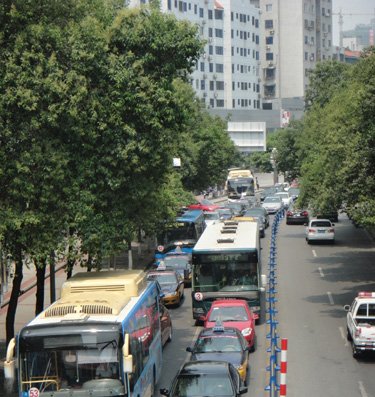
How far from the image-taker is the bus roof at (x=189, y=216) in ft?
157

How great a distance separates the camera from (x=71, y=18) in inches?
968

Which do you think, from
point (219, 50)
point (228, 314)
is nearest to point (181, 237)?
point (228, 314)

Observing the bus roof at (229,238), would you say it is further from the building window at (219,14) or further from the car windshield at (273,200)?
the building window at (219,14)

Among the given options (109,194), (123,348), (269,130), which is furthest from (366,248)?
(269,130)

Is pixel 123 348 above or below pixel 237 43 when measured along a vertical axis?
below

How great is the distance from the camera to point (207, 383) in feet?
63.8

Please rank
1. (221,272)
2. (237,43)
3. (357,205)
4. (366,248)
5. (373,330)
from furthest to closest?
A: (237,43) → (366,248) → (357,205) → (221,272) → (373,330)

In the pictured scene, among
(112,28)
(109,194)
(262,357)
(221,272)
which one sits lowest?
(262,357)

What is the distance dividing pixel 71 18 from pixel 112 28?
4.17ft

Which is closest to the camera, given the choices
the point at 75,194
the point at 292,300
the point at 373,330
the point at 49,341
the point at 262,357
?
the point at 49,341

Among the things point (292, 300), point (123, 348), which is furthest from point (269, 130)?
point (123, 348)

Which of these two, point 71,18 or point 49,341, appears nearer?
→ point 49,341

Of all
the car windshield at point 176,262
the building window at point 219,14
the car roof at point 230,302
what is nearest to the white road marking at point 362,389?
the car roof at point 230,302

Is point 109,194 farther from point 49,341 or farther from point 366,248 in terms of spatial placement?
point 366,248
